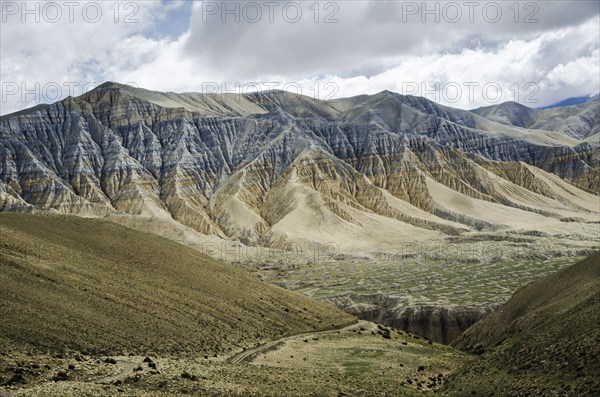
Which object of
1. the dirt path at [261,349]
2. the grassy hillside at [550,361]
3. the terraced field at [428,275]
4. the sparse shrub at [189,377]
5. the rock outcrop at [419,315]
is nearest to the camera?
the grassy hillside at [550,361]

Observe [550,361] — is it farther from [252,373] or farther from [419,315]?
[419,315]

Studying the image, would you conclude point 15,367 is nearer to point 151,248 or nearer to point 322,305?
point 151,248

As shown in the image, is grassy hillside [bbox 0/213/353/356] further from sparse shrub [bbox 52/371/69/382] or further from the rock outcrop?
the rock outcrop

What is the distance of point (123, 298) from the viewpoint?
65812mm

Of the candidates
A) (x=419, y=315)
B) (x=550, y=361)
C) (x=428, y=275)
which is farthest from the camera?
(x=428, y=275)

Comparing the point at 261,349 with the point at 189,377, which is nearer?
the point at 189,377

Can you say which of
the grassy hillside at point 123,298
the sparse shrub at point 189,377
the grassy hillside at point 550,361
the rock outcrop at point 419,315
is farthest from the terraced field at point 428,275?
the sparse shrub at point 189,377

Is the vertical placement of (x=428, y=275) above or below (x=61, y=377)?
below

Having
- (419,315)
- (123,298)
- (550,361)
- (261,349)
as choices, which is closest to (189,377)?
(550,361)

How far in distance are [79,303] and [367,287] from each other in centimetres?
7893

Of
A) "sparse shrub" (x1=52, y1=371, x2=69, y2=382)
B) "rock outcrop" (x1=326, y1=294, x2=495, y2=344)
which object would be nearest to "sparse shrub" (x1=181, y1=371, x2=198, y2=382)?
"sparse shrub" (x1=52, y1=371, x2=69, y2=382)

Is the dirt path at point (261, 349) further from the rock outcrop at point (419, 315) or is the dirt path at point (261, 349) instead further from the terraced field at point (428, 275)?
the terraced field at point (428, 275)

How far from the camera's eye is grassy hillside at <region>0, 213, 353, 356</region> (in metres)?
53.3

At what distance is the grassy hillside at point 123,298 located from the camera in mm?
53312
